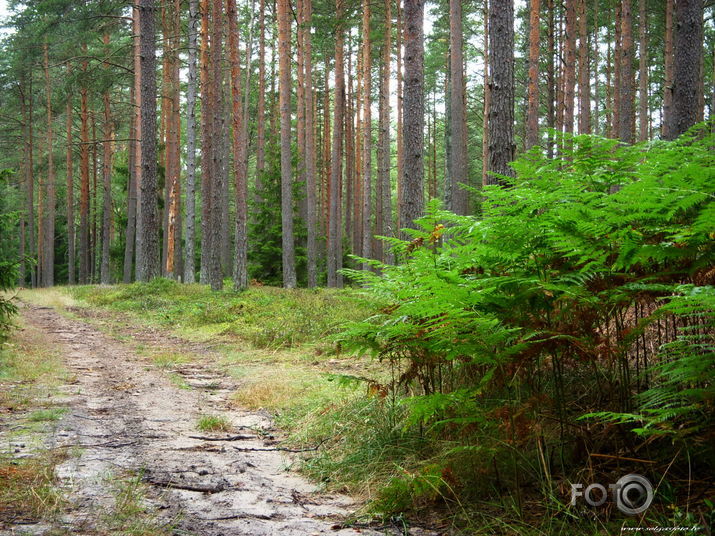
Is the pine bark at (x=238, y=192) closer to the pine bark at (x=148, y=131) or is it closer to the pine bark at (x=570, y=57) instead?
the pine bark at (x=148, y=131)

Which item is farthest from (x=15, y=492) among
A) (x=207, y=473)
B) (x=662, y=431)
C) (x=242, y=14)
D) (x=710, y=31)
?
(x=710, y=31)

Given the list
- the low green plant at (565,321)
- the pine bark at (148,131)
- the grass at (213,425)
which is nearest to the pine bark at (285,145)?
the pine bark at (148,131)

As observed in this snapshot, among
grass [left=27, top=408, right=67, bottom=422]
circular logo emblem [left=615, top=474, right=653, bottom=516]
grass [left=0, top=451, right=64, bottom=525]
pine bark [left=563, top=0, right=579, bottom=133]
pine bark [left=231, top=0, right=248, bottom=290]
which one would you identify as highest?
pine bark [left=563, top=0, right=579, bottom=133]

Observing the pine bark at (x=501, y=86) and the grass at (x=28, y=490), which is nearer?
the grass at (x=28, y=490)

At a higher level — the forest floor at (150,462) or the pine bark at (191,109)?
the pine bark at (191,109)

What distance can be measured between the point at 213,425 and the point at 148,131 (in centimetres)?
1576

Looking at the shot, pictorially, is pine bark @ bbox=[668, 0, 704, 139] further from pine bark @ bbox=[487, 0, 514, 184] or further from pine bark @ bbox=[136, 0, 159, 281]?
pine bark @ bbox=[136, 0, 159, 281]

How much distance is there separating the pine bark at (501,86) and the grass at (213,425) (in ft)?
16.4

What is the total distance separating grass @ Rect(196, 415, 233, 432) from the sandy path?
0.10 meters

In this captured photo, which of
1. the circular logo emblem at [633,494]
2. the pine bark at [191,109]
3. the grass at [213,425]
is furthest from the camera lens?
the pine bark at [191,109]

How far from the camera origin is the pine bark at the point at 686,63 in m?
9.70

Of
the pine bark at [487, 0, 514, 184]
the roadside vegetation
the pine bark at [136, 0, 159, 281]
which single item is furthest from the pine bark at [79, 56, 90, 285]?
the roadside vegetation

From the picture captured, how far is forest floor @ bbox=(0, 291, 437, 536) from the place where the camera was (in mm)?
3008

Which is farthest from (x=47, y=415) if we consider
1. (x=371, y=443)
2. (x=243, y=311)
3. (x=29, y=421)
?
(x=243, y=311)
